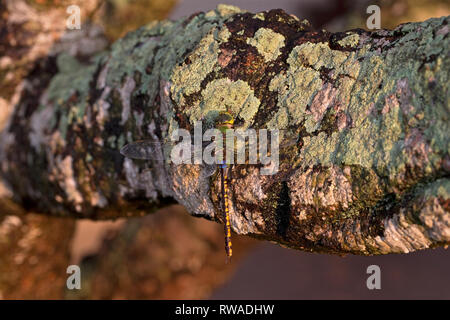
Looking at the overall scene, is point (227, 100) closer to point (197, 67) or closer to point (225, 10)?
point (197, 67)

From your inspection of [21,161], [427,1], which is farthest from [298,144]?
[427,1]

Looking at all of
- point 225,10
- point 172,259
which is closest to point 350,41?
point 225,10

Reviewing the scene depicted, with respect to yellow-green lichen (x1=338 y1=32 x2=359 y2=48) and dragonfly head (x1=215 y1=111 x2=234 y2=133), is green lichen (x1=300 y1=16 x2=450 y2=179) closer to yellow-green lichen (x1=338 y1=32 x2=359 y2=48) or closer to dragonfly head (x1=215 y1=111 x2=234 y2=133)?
yellow-green lichen (x1=338 y1=32 x2=359 y2=48)

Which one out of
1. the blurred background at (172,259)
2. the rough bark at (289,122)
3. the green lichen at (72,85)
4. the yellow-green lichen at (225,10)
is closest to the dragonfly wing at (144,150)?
the rough bark at (289,122)

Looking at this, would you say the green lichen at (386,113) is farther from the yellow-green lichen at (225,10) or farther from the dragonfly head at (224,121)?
the yellow-green lichen at (225,10)

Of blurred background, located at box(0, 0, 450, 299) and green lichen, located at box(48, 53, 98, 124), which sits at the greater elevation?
green lichen, located at box(48, 53, 98, 124)

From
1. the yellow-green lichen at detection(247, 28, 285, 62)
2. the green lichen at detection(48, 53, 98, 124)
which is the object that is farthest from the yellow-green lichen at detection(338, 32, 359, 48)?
the green lichen at detection(48, 53, 98, 124)
